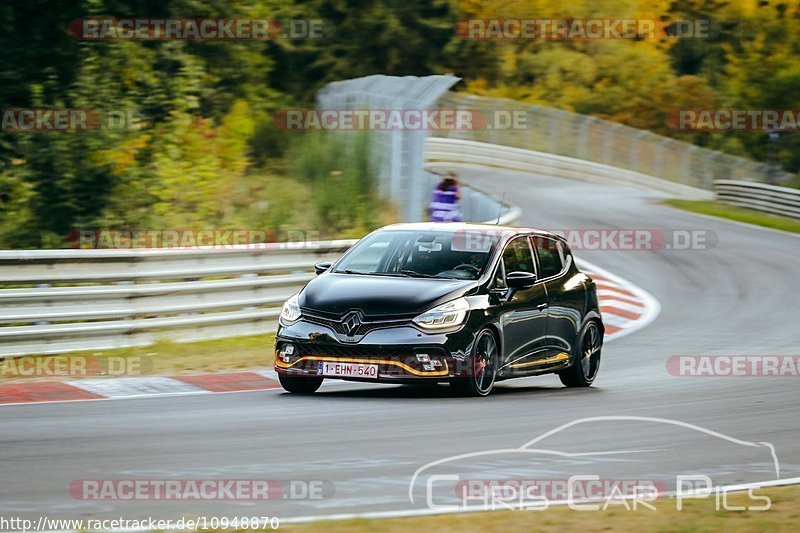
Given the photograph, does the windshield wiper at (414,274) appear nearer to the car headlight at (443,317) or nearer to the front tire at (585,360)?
the car headlight at (443,317)

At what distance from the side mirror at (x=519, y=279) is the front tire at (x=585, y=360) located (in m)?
1.23

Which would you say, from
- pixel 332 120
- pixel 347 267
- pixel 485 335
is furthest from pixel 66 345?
pixel 332 120

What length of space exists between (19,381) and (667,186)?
40.1 metres

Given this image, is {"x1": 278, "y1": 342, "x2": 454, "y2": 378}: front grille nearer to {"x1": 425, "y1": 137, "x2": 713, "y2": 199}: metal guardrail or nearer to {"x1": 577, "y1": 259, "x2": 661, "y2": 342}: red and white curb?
{"x1": 577, "y1": 259, "x2": 661, "y2": 342}: red and white curb

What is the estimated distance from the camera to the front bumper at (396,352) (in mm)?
12047

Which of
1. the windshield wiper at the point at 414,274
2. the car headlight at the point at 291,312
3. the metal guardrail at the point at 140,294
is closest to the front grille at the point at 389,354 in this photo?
the car headlight at the point at 291,312

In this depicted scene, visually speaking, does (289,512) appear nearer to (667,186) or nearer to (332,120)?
(332,120)

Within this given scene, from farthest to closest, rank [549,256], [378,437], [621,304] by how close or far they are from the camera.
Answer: [621,304]
[549,256]
[378,437]

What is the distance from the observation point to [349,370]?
12078 mm

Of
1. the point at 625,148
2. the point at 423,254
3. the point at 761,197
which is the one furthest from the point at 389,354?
the point at 625,148

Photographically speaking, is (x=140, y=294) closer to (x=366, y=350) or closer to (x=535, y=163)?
(x=366, y=350)

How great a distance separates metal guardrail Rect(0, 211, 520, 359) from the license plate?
353 cm

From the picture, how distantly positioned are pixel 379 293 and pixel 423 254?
0.97 metres

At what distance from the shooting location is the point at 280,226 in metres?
22.6
